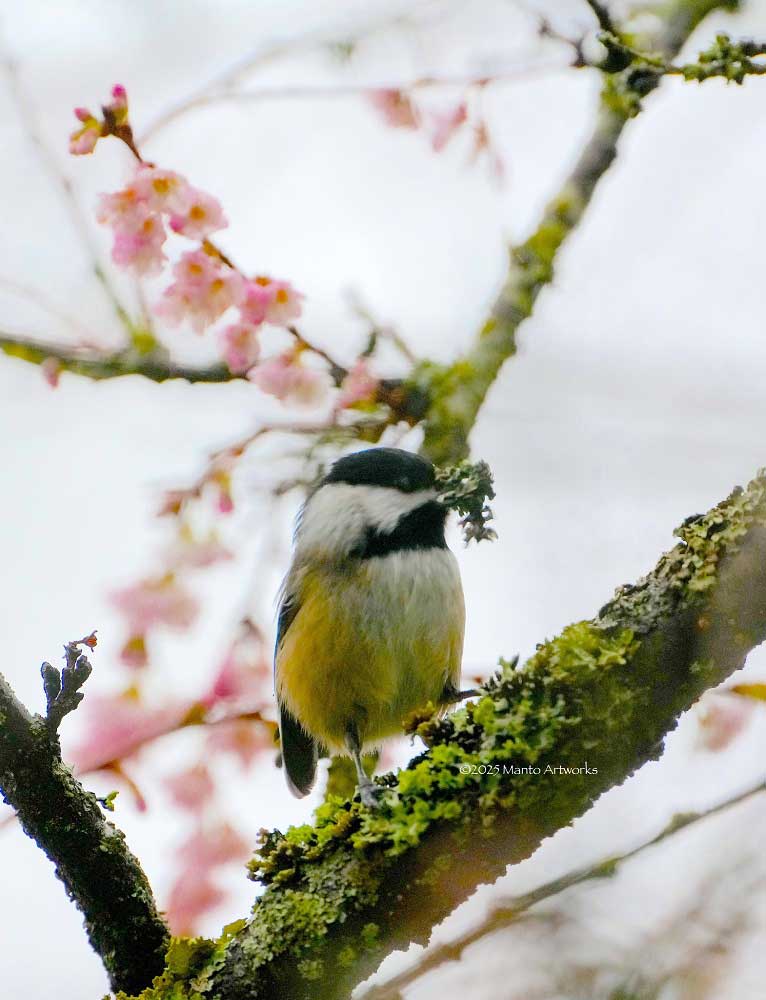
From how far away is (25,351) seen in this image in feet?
8.67

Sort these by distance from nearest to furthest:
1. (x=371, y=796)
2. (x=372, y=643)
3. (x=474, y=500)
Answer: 1. (x=371, y=796)
2. (x=474, y=500)
3. (x=372, y=643)

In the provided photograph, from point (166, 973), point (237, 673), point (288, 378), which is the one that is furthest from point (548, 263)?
point (166, 973)

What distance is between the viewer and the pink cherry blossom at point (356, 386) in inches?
107

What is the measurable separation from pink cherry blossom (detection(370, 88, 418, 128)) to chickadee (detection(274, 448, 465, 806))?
101cm

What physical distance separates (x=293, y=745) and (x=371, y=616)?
1.66ft

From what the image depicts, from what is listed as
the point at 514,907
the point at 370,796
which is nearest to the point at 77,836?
the point at 370,796

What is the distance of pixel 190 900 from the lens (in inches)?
115

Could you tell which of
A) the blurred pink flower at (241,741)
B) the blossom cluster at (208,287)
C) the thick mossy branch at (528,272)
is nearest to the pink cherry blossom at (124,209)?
the blossom cluster at (208,287)

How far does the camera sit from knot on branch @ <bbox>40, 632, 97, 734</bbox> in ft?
5.19

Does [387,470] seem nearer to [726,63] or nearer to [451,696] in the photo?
[451,696]

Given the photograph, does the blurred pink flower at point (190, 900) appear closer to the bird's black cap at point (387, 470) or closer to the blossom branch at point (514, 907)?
the bird's black cap at point (387, 470)

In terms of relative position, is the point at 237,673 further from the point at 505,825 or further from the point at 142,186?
the point at 505,825

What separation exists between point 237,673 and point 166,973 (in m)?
1.18

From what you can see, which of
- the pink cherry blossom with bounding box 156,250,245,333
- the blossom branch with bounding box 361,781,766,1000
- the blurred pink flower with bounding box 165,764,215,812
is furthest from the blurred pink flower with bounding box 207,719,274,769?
the blossom branch with bounding box 361,781,766,1000
